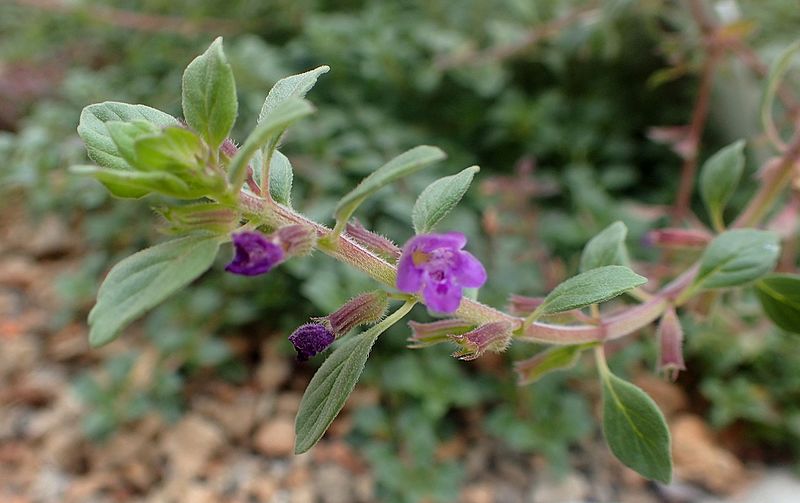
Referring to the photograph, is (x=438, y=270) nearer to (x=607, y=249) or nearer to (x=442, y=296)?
(x=442, y=296)

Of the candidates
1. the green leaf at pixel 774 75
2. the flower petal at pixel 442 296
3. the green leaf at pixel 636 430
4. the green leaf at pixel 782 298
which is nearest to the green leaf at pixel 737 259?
the green leaf at pixel 782 298

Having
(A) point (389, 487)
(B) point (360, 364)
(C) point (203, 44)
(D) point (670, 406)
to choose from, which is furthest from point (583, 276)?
(C) point (203, 44)

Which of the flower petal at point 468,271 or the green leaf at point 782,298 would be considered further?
the green leaf at point 782,298

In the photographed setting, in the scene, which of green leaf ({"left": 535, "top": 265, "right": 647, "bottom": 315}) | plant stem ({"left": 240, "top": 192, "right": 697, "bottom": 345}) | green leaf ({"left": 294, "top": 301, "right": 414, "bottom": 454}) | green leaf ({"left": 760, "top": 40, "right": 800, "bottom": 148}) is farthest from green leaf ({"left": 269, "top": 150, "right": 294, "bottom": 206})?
green leaf ({"left": 760, "top": 40, "right": 800, "bottom": 148})

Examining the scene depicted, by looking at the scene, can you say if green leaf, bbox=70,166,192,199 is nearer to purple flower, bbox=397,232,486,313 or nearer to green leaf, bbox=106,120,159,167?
green leaf, bbox=106,120,159,167

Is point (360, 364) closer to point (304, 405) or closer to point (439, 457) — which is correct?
point (304, 405)

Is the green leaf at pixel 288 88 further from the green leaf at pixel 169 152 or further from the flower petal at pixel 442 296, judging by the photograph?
the flower petal at pixel 442 296
